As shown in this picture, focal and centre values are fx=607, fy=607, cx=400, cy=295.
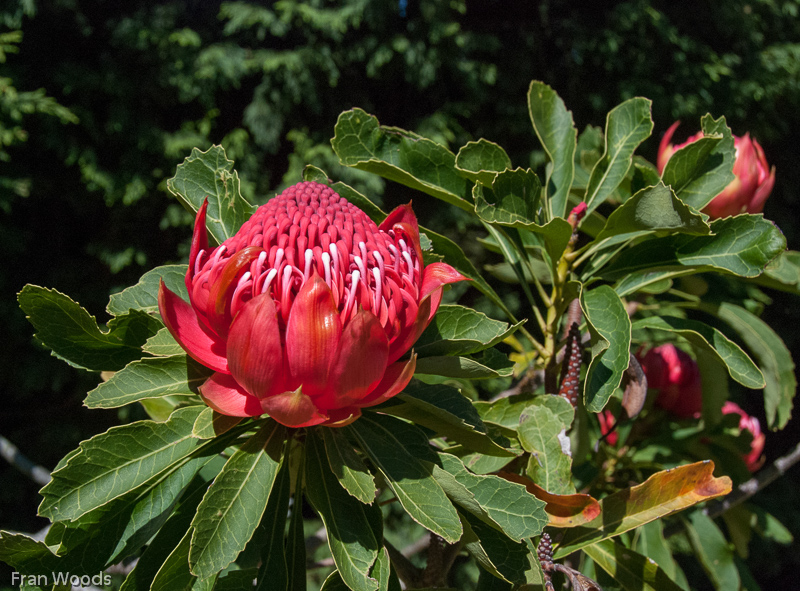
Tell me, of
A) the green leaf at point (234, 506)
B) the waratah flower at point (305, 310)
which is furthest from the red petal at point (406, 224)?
the green leaf at point (234, 506)

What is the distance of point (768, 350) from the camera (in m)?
1.44

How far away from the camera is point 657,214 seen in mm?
917

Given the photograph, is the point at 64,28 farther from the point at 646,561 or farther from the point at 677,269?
the point at 646,561

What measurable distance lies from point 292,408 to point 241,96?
11.9 feet

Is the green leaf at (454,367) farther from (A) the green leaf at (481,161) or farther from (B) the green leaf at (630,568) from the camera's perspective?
(B) the green leaf at (630,568)

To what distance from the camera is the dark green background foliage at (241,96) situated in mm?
A: 3346

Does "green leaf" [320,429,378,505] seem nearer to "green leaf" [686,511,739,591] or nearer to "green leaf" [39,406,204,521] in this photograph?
"green leaf" [39,406,204,521]

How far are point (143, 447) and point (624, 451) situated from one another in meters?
1.52

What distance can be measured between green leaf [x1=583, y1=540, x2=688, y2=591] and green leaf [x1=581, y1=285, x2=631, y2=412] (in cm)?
35

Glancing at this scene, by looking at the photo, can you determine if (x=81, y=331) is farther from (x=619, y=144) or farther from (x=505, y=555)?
(x=619, y=144)

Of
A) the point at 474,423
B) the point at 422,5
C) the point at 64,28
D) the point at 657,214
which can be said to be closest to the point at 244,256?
the point at 474,423

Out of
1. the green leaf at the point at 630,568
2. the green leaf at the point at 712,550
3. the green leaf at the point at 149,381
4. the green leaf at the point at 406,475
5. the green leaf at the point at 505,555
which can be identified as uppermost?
the green leaf at the point at 149,381

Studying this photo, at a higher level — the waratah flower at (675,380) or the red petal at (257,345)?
the red petal at (257,345)

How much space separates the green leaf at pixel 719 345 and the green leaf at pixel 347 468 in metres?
0.60
